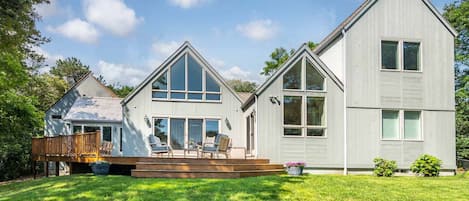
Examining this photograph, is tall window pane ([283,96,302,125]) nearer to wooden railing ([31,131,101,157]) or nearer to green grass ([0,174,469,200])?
green grass ([0,174,469,200])

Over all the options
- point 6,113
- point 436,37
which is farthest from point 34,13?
point 436,37

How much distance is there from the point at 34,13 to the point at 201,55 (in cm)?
802

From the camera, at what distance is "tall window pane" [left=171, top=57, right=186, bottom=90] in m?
17.0

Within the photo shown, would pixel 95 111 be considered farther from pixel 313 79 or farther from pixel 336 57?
pixel 336 57

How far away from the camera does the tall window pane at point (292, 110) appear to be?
15.1 m

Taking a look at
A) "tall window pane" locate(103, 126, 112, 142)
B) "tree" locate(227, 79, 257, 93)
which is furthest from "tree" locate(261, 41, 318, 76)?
"tall window pane" locate(103, 126, 112, 142)

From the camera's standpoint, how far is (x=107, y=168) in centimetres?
1343

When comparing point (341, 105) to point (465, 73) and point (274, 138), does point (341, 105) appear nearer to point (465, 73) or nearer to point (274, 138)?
point (274, 138)

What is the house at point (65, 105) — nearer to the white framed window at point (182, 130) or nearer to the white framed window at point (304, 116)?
the white framed window at point (182, 130)

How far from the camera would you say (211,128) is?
57.1ft

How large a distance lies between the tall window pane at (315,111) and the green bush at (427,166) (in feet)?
12.2

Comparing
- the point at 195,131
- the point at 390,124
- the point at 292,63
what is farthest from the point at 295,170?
the point at 195,131

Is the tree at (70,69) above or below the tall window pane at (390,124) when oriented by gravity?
above

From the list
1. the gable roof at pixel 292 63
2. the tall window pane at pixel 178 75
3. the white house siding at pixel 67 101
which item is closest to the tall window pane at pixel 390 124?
the gable roof at pixel 292 63
